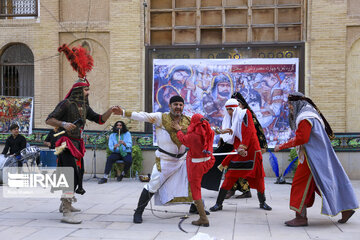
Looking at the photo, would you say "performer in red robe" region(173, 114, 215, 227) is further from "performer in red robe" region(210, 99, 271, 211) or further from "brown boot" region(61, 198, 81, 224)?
"brown boot" region(61, 198, 81, 224)

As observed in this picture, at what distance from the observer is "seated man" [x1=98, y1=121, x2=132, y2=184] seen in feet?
38.7

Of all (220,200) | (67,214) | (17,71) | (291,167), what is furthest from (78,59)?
(17,71)

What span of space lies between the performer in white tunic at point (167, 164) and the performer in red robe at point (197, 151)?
21cm

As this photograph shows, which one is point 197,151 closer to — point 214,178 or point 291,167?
point 214,178

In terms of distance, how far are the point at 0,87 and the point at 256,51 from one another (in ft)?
26.5

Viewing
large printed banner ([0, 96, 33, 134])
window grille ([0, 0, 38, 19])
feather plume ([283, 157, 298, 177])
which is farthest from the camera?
window grille ([0, 0, 38, 19])

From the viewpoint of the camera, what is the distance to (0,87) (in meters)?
14.3

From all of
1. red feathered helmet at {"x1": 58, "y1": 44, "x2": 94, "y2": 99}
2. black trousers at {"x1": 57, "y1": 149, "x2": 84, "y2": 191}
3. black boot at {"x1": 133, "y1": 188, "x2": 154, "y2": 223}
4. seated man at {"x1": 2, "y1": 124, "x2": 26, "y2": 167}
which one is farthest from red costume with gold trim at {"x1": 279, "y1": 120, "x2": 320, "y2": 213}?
seated man at {"x1": 2, "y1": 124, "x2": 26, "y2": 167}

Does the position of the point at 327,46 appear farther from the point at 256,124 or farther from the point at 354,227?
the point at 354,227

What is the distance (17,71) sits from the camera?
14.2 metres

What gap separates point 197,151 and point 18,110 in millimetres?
8921

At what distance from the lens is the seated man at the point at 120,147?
11.8 meters

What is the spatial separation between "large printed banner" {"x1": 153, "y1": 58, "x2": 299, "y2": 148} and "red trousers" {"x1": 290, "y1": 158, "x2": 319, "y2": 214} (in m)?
6.31

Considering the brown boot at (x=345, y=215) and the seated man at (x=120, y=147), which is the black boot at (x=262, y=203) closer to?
the brown boot at (x=345, y=215)
